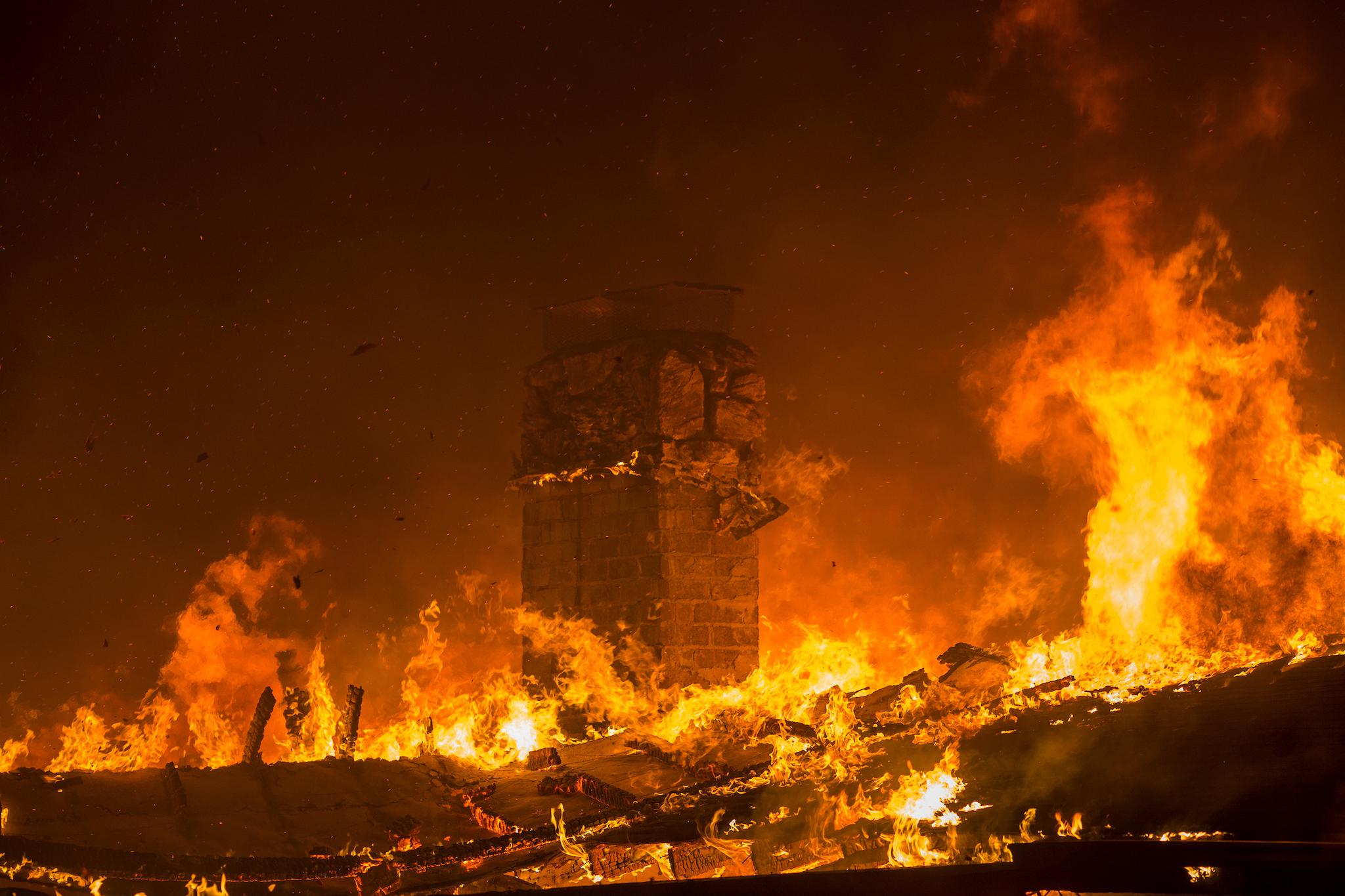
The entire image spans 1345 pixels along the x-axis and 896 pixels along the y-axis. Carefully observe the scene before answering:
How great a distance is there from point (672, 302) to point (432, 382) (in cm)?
560

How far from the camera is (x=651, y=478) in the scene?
11.1m

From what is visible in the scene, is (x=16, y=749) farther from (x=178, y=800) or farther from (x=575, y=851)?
(x=575, y=851)

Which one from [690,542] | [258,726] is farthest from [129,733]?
[690,542]

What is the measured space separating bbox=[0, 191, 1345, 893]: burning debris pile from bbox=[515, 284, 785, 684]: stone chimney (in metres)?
0.03

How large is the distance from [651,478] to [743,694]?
7.10 ft

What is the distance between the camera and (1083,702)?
25.7ft

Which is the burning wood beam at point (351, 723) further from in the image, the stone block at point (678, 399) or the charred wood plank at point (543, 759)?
the stone block at point (678, 399)

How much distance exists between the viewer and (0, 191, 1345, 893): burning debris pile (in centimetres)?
695

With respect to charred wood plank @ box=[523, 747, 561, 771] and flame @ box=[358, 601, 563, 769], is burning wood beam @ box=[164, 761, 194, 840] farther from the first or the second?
charred wood plank @ box=[523, 747, 561, 771]

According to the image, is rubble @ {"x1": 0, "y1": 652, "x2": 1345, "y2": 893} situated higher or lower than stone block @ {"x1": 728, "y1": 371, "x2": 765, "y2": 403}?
lower

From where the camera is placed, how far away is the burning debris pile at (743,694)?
6949 mm

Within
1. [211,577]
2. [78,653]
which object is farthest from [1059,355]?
[78,653]

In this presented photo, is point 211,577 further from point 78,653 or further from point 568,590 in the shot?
point 568,590

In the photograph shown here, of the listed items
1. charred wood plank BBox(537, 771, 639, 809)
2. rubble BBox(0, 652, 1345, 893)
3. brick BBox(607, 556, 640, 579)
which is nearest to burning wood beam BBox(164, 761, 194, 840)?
rubble BBox(0, 652, 1345, 893)
